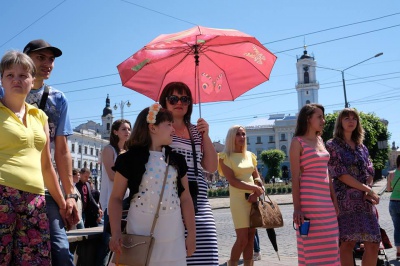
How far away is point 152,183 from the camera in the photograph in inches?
127

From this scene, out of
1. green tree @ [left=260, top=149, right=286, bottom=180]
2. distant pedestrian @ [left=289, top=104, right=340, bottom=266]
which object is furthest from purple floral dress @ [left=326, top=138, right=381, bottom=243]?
green tree @ [left=260, top=149, right=286, bottom=180]

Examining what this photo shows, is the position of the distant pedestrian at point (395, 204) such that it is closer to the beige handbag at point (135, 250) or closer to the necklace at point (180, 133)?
the necklace at point (180, 133)

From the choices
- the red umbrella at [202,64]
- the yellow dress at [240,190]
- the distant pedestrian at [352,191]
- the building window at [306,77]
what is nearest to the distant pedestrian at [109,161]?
the red umbrella at [202,64]

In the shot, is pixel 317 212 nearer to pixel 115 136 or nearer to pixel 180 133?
pixel 180 133

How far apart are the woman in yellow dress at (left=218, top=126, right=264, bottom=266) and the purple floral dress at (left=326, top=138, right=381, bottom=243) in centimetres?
116

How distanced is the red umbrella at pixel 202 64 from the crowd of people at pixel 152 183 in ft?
2.01

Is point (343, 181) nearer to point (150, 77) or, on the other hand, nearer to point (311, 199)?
point (311, 199)

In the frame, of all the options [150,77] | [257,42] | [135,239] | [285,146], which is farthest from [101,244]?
[285,146]

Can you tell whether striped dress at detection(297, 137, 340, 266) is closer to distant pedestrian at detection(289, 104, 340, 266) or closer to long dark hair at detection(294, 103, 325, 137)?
distant pedestrian at detection(289, 104, 340, 266)

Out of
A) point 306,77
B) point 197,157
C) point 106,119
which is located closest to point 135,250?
point 197,157

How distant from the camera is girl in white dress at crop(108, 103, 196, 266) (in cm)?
315

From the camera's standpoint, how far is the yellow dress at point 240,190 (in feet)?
19.7

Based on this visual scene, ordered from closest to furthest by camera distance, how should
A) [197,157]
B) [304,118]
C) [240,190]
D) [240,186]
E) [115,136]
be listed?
[197,157], [304,118], [115,136], [240,186], [240,190]

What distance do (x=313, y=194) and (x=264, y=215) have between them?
142cm
